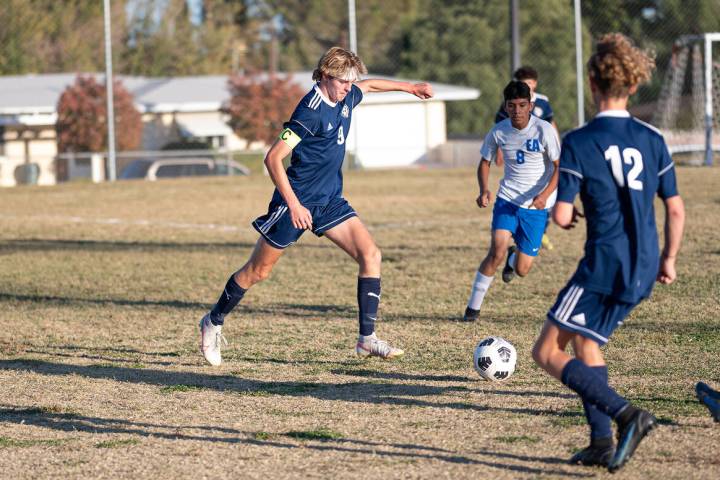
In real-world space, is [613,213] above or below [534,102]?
below

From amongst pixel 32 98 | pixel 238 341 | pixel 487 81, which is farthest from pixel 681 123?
pixel 238 341

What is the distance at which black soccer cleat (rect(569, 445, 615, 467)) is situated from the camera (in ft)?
15.2

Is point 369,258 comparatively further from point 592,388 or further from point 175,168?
point 175,168

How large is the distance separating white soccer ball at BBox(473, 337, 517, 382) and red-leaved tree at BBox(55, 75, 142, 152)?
2818cm

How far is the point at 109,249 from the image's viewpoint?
14.2m

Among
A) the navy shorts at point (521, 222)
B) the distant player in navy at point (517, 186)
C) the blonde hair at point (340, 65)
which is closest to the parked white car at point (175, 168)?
the distant player in navy at point (517, 186)

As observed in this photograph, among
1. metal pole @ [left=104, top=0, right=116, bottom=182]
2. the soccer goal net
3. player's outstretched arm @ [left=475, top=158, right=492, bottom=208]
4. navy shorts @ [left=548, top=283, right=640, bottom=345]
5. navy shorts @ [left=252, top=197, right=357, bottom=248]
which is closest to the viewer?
navy shorts @ [left=548, top=283, right=640, bottom=345]

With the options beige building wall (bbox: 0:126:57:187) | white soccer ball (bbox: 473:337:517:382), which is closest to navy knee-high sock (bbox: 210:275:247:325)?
white soccer ball (bbox: 473:337:517:382)

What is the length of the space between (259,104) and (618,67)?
31.6 meters

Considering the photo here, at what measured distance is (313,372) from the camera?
683cm

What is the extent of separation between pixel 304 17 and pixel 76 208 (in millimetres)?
42577

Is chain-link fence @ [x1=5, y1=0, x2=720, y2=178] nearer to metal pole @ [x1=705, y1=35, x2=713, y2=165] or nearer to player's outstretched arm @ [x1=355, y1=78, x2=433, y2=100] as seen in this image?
metal pole @ [x1=705, y1=35, x2=713, y2=165]

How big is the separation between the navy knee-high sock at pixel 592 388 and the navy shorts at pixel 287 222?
8.69ft

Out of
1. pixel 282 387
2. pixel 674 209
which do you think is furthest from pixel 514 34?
pixel 674 209
